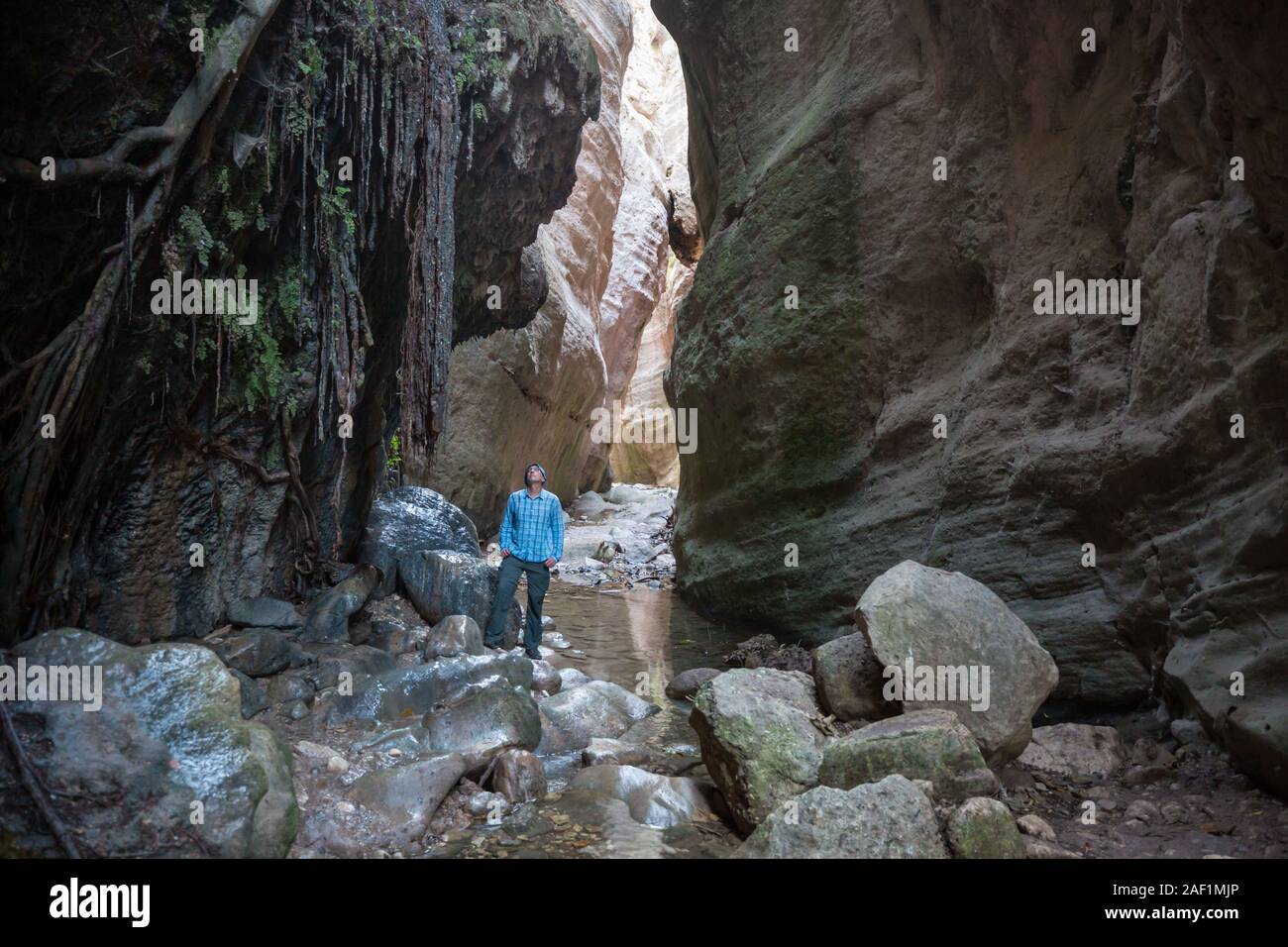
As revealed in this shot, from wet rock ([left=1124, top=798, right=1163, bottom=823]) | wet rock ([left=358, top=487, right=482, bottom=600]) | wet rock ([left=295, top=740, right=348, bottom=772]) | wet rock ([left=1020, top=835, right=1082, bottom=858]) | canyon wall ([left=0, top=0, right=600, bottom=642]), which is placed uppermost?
canyon wall ([left=0, top=0, right=600, bottom=642])

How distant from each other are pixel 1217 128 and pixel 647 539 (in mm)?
15263

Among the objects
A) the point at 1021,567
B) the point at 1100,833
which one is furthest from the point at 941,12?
the point at 1100,833

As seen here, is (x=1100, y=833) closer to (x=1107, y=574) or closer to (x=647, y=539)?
(x=1107, y=574)

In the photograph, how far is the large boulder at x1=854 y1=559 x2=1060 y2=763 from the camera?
190 inches

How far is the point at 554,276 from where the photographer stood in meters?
21.5

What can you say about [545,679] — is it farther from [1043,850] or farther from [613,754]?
[1043,850]

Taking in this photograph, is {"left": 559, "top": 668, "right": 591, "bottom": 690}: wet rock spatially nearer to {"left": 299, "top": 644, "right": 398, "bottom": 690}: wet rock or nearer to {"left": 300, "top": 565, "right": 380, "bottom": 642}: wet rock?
{"left": 299, "top": 644, "right": 398, "bottom": 690}: wet rock

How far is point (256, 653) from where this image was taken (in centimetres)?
566

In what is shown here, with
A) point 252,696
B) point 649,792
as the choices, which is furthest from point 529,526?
point 649,792

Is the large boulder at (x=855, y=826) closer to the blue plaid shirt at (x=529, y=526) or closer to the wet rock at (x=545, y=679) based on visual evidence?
the wet rock at (x=545, y=679)

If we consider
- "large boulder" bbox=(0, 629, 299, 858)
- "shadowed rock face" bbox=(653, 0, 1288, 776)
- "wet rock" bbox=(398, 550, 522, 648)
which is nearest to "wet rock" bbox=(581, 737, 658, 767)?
"large boulder" bbox=(0, 629, 299, 858)

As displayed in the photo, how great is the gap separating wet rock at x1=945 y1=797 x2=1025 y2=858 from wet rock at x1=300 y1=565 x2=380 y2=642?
4920mm

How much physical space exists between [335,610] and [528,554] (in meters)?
1.78

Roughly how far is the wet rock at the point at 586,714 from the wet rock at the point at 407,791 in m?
1.07
